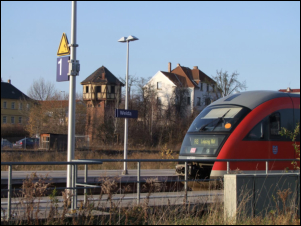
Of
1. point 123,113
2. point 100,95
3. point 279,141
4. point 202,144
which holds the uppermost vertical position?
point 100,95

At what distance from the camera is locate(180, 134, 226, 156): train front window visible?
13.3 meters

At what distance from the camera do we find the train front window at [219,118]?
13.5m

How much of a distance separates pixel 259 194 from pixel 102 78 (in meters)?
66.4

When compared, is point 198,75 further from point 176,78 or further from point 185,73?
point 176,78

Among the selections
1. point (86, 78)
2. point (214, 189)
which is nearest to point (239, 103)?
point (214, 189)

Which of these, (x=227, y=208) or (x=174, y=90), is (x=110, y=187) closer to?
(x=227, y=208)

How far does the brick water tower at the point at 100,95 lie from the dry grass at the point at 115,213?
52.3 meters

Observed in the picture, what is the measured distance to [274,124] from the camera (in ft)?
45.4

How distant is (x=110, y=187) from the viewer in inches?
282

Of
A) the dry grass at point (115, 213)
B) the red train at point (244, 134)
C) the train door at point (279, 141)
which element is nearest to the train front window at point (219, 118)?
the red train at point (244, 134)

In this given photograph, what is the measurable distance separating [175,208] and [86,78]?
6878 centimetres

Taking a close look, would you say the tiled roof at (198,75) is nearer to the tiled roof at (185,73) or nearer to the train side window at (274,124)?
the tiled roof at (185,73)

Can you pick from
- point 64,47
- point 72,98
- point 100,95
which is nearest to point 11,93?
point 100,95

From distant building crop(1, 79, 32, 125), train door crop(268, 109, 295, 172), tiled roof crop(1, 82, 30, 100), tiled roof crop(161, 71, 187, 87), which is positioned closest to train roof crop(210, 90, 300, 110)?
train door crop(268, 109, 295, 172)
